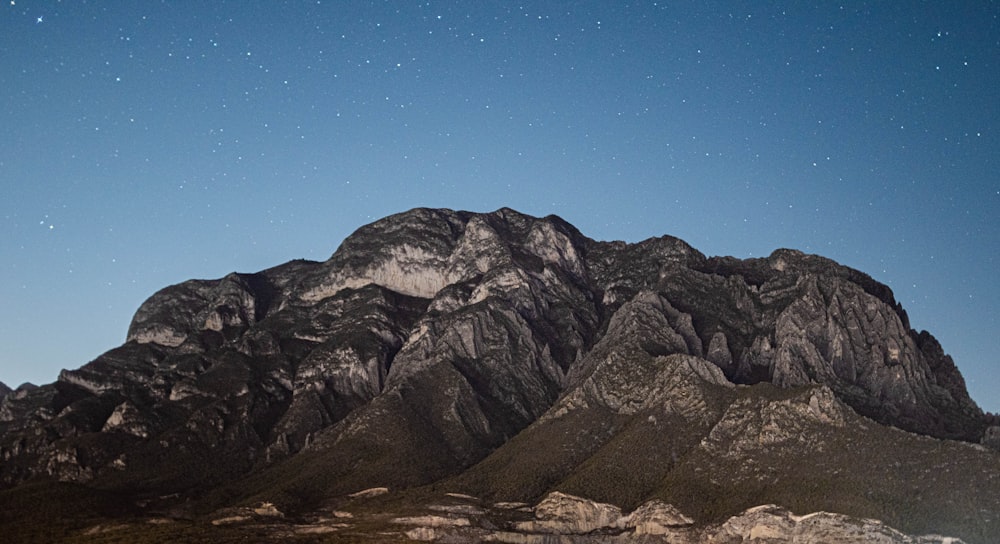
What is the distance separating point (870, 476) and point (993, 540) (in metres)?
22.3

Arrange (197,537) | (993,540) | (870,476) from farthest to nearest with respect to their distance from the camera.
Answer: (197,537) → (870,476) → (993,540)

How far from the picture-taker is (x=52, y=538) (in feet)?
645

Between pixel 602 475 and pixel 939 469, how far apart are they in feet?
188

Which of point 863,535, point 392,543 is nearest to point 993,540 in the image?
point 863,535

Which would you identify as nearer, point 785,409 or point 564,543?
point 564,543

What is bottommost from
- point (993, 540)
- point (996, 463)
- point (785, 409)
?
point (993, 540)

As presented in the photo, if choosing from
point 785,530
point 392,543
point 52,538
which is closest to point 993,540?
point 785,530

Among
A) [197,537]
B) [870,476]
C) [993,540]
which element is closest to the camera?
[993,540]

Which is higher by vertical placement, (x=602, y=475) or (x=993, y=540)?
(x=602, y=475)

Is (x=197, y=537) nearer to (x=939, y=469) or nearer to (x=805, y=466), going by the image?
(x=805, y=466)

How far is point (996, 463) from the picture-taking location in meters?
180

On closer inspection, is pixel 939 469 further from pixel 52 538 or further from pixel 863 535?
pixel 52 538

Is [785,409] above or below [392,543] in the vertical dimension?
above

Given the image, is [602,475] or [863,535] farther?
[602,475]
